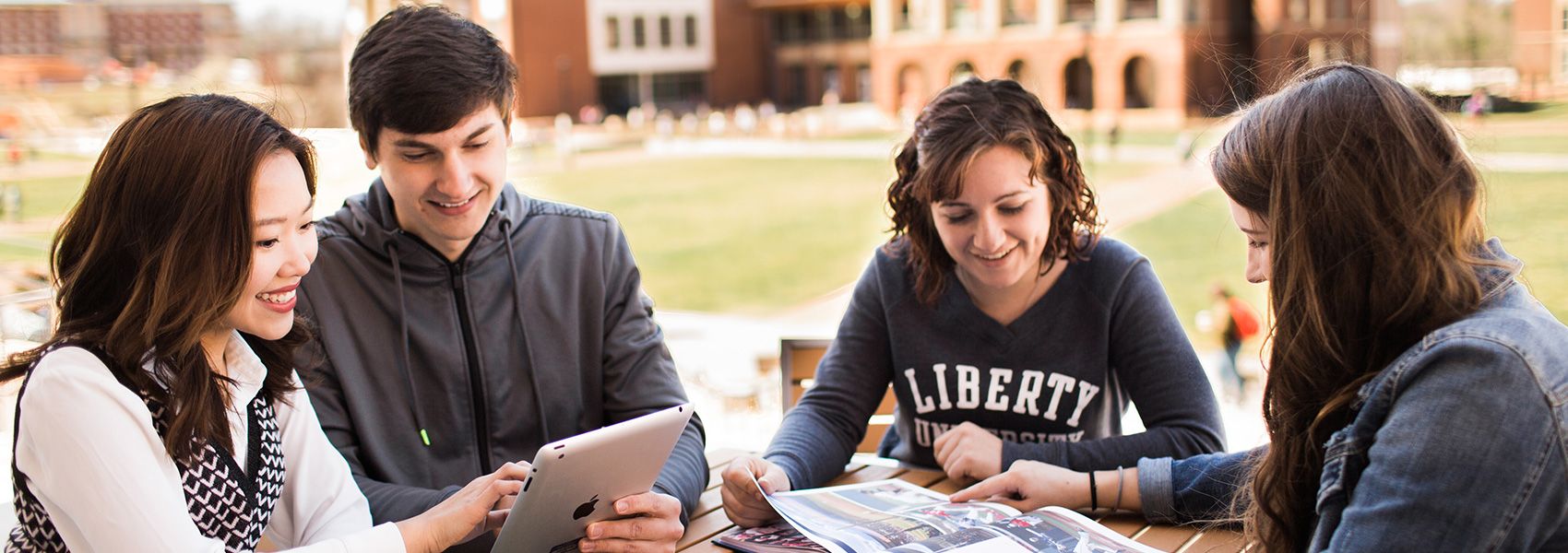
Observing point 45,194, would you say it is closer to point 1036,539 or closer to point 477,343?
point 477,343

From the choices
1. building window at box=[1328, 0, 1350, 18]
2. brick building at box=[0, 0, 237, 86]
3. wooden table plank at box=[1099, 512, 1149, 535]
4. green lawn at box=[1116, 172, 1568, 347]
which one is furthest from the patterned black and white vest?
building window at box=[1328, 0, 1350, 18]

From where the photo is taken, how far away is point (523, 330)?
2029mm

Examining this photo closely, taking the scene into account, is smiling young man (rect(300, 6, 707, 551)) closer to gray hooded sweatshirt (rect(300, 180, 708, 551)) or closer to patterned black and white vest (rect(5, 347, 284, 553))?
gray hooded sweatshirt (rect(300, 180, 708, 551))

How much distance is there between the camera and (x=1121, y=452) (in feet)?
6.02

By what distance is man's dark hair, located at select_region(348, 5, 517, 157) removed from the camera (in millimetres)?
1809

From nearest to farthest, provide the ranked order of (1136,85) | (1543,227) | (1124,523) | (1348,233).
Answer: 1. (1348,233)
2. (1124,523)
3. (1543,227)
4. (1136,85)

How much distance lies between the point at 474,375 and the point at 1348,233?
1.34 meters

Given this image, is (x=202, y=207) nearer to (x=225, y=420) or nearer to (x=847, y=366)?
(x=225, y=420)

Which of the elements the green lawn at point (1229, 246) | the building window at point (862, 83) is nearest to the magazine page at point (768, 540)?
the green lawn at point (1229, 246)

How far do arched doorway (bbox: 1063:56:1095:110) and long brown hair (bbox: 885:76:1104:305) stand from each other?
37.3 meters

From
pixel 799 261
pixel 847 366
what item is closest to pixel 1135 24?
pixel 799 261

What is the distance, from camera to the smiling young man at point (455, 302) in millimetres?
1835

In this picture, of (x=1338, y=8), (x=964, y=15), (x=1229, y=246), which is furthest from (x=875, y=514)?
(x=964, y=15)

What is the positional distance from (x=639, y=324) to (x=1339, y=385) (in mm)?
1191
